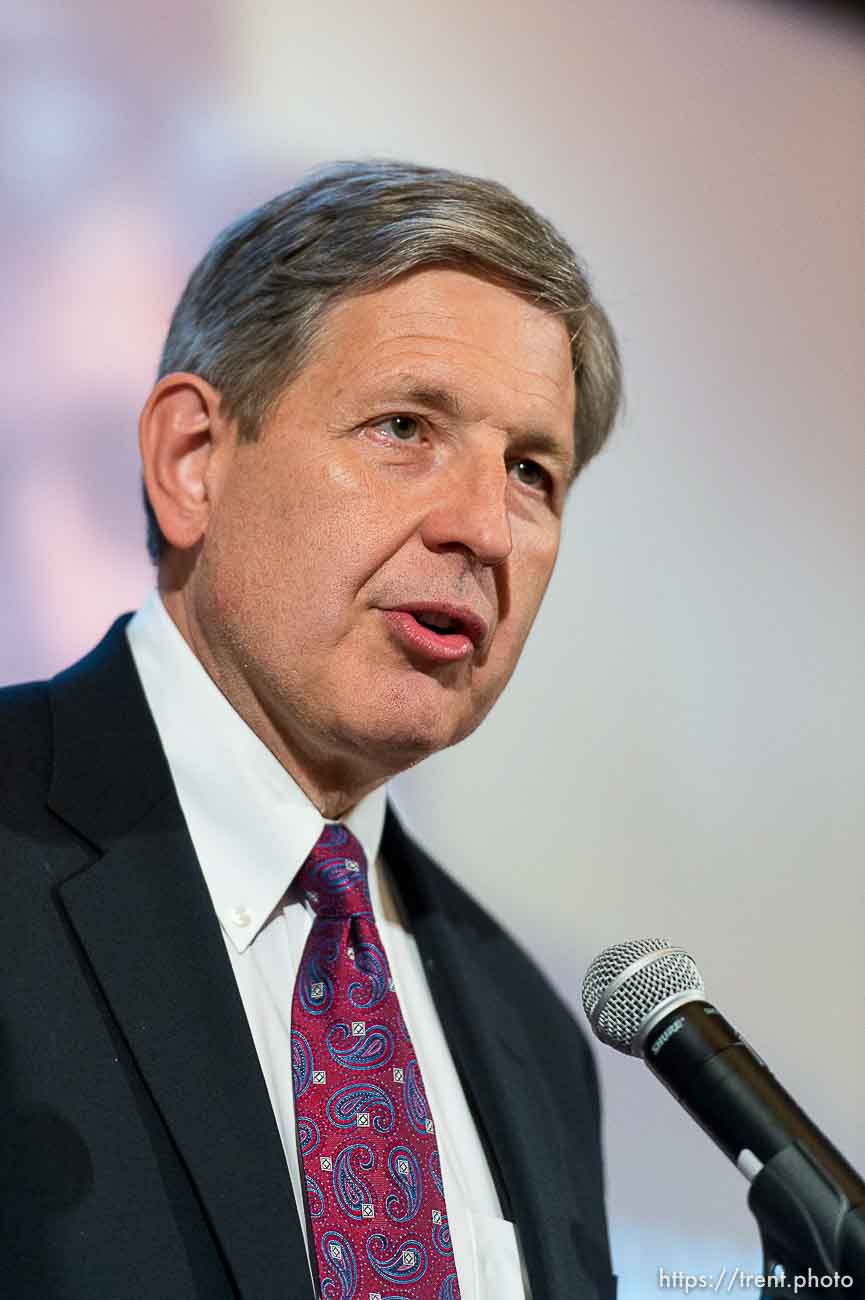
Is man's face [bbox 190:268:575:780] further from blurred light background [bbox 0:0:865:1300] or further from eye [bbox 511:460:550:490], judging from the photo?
blurred light background [bbox 0:0:865:1300]

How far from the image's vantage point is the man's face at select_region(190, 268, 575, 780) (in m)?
2.00

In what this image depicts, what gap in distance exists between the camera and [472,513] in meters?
2.01

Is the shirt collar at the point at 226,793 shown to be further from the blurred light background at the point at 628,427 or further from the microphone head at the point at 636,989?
the microphone head at the point at 636,989

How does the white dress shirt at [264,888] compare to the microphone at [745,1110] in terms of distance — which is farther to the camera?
the white dress shirt at [264,888]

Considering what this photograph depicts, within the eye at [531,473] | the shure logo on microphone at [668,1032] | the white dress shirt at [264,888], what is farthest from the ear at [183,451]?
the shure logo on microphone at [668,1032]

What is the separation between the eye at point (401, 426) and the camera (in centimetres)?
207

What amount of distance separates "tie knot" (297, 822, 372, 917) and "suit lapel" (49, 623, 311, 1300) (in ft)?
0.66

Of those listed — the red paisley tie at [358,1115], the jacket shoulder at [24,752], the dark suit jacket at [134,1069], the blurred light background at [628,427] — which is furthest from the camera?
the blurred light background at [628,427]

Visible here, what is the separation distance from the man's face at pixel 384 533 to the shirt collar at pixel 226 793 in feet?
0.15

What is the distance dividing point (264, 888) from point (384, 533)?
0.49 meters

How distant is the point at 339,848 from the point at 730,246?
1602mm

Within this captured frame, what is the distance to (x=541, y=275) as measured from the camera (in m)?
2.21

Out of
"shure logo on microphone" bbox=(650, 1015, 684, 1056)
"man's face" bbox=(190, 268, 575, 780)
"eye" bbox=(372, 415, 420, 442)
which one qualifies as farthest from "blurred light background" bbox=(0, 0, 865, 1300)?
"shure logo on microphone" bbox=(650, 1015, 684, 1056)

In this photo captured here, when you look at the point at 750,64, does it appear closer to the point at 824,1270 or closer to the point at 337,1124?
the point at 337,1124
